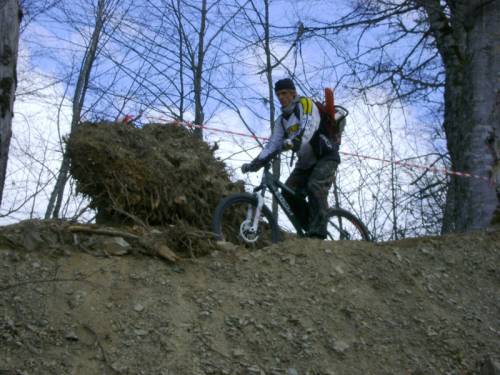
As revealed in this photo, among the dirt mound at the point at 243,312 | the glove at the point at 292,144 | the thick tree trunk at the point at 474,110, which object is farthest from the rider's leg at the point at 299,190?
the thick tree trunk at the point at 474,110

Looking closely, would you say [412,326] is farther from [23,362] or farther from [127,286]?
[23,362]

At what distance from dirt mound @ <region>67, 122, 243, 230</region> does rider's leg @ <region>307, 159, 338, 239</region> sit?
0.90 metres

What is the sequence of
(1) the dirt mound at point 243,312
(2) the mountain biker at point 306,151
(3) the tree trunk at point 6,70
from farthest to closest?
(2) the mountain biker at point 306,151, (1) the dirt mound at point 243,312, (3) the tree trunk at point 6,70

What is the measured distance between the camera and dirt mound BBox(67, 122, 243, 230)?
6570mm

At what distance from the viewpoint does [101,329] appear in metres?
4.77

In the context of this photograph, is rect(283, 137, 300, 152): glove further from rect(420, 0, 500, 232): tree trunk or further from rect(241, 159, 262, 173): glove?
rect(420, 0, 500, 232): tree trunk

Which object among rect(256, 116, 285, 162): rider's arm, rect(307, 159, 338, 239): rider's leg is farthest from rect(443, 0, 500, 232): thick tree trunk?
rect(256, 116, 285, 162): rider's arm

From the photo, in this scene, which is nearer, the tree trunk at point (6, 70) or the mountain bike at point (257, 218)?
the tree trunk at point (6, 70)

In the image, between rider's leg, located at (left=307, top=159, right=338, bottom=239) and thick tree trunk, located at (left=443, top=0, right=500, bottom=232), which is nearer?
rider's leg, located at (left=307, top=159, right=338, bottom=239)

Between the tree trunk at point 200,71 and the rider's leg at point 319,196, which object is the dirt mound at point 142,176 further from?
the tree trunk at point 200,71

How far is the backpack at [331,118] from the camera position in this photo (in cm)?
700

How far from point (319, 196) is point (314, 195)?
0.16 feet

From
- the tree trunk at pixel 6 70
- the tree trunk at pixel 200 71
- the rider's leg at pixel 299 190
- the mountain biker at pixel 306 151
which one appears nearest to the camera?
the tree trunk at pixel 6 70

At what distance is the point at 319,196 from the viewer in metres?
6.96
